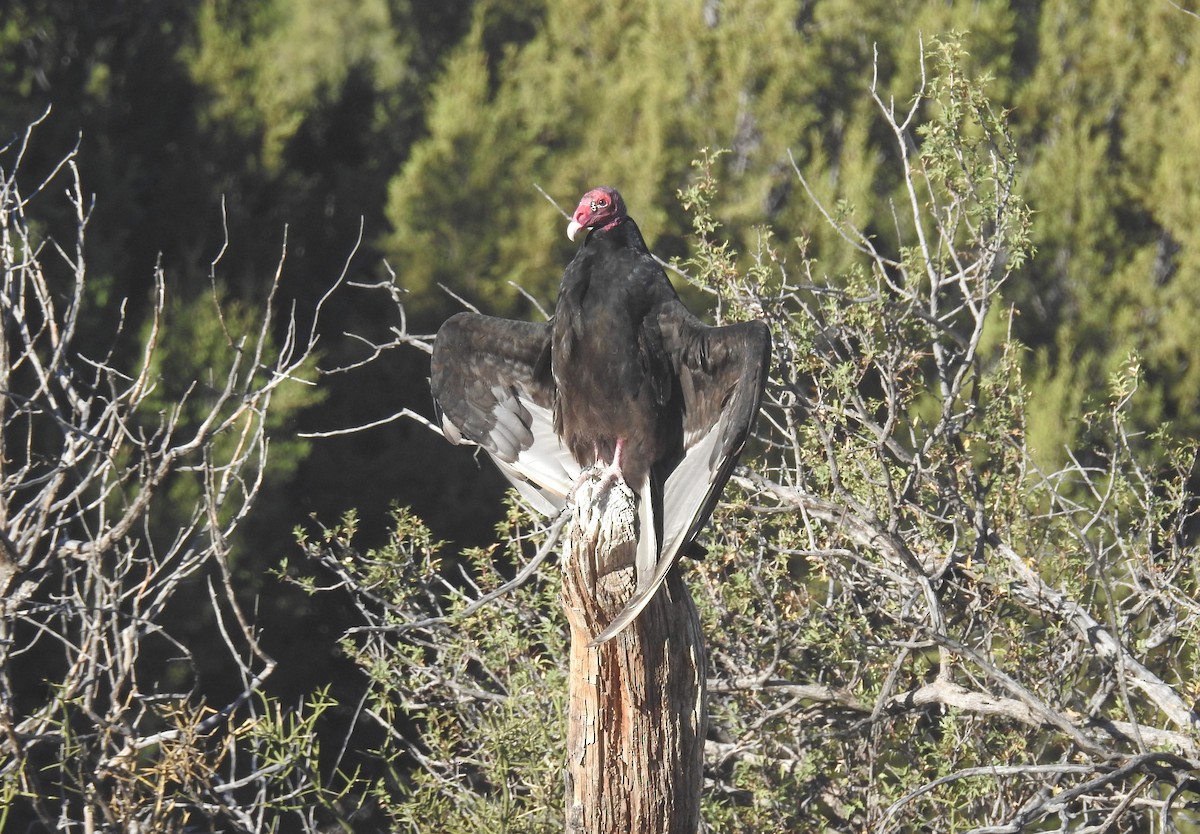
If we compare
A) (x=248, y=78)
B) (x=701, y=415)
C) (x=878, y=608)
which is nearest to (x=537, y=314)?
(x=248, y=78)

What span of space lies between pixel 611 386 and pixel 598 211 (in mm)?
445

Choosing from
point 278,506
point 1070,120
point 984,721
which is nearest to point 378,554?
point 984,721

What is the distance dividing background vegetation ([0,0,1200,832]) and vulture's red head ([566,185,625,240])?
12.4 inches

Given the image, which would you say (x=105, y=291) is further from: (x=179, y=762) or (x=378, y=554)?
(x=179, y=762)

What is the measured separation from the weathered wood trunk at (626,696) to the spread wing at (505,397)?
0.51 m

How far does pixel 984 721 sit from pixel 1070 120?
539 centimetres

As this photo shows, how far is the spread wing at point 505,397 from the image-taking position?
3.03 meters

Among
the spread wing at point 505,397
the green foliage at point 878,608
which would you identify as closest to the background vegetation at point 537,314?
the green foliage at point 878,608

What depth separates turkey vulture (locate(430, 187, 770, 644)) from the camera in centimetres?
274

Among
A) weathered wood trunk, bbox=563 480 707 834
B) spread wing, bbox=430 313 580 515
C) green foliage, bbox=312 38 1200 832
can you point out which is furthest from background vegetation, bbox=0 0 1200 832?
weathered wood trunk, bbox=563 480 707 834

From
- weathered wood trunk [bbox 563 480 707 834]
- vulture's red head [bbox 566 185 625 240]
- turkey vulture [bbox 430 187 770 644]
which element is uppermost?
vulture's red head [bbox 566 185 625 240]

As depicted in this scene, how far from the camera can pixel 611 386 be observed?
2887 mm

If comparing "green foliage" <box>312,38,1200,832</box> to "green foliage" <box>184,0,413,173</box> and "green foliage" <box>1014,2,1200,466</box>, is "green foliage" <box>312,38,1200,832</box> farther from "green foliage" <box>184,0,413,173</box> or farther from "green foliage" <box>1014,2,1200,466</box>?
"green foliage" <box>184,0,413,173</box>

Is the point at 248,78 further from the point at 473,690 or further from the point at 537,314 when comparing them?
the point at 473,690
